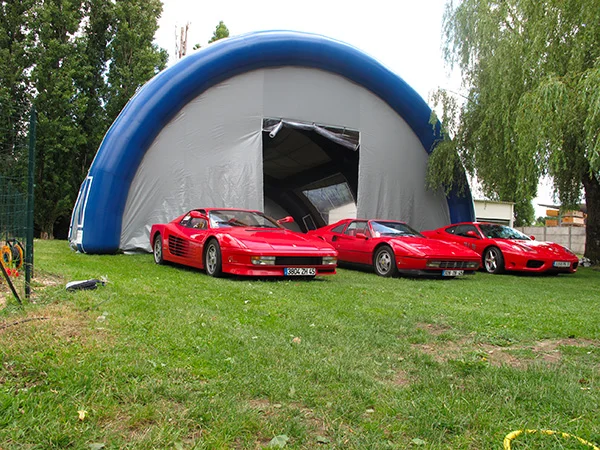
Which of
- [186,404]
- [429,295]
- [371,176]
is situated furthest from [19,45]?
[186,404]

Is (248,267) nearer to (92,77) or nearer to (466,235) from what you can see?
(466,235)

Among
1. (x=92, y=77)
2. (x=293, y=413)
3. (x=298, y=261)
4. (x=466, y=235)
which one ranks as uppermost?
(x=92, y=77)

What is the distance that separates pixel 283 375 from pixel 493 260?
400 inches

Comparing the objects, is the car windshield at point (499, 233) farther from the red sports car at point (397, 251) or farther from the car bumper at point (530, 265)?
the red sports car at point (397, 251)

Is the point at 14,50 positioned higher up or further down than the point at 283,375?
higher up

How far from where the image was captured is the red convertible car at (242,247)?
7582 mm

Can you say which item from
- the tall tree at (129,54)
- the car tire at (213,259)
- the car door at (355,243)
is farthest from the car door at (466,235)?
the tall tree at (129,54)

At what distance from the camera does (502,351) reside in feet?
12.2

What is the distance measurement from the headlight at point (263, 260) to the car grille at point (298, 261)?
0.28 ft

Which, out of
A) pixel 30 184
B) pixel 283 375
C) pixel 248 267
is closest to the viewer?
pixel 283 375

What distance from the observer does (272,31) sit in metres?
14.0

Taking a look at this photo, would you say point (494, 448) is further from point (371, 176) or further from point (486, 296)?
point (371, 176)

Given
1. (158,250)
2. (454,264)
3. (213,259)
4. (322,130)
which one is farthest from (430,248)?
(322,130)

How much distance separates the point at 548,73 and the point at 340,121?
19.5 feet
